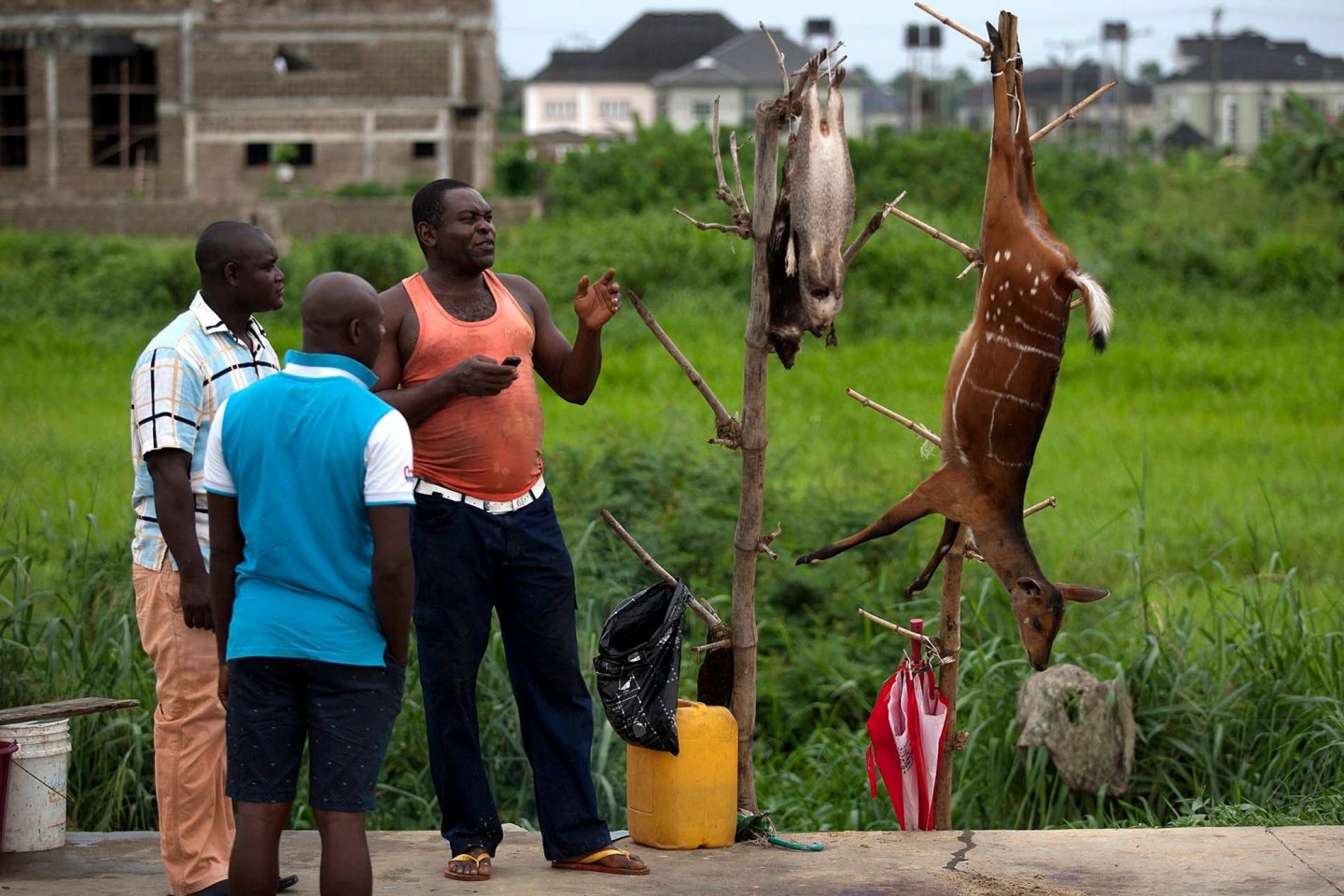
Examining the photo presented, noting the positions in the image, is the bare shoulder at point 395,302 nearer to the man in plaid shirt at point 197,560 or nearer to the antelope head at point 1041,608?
the man in plaid shirt at point 197,560

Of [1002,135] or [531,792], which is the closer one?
[1002,135]

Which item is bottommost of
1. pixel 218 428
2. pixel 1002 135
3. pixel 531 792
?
pixel 531 792

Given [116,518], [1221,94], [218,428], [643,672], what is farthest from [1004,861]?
[1221,94]

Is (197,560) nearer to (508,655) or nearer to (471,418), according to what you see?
(471,418)

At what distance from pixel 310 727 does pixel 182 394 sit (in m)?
0.83

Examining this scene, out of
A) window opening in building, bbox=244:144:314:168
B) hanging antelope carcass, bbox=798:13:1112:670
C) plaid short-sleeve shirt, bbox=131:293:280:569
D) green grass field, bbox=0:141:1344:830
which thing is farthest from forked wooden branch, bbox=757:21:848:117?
window opening in building, bbox=244:144:314:168

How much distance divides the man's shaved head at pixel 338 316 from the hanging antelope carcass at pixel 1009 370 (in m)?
1.11

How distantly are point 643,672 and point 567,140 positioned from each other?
114 ft

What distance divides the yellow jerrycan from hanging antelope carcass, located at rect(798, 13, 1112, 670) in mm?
622

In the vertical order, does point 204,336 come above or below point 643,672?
above

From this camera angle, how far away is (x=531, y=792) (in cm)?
503

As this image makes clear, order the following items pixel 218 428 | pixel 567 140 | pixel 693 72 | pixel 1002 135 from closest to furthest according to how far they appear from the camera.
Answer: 1. pixel 218 428
2. pixel 1002 135
3. pixel 567 140
4. pixel 693 72

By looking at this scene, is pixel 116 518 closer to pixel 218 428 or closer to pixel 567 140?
pixel 218 428

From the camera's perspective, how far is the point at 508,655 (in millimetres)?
3654
